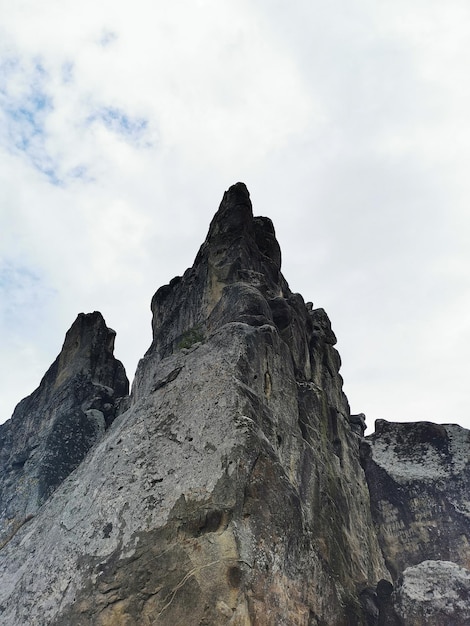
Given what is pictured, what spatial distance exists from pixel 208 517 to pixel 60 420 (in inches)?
846

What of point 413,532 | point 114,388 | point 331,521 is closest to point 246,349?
point 331,521

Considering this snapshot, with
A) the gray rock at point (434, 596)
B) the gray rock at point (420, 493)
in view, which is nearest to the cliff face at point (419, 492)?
the gray rock at point (420, 493)

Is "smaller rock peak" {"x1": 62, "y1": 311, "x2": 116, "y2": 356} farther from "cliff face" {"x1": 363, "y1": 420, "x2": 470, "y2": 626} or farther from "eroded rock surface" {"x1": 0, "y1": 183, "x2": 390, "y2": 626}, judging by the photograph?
"cliff face" {"x1": 363, "y1": 420, "x2": 470, "y2": 626}

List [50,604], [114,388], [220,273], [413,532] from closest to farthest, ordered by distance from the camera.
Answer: [50,604] → [220,273] → [413,532] → [114,388]

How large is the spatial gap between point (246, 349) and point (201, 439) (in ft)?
14.0

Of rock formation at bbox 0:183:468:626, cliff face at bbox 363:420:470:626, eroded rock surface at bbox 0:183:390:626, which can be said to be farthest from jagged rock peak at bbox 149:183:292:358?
cliff face at bbox 363:420:470:626

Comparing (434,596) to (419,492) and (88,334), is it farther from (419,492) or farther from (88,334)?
(88,334)

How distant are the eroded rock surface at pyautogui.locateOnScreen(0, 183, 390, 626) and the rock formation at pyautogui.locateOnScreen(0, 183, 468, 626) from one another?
0.05 m

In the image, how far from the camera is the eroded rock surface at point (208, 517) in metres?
12.6

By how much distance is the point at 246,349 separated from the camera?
61.6 ft

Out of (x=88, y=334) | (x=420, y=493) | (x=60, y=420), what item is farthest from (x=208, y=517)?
(x=88, y=334)

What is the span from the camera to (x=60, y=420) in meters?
32.2

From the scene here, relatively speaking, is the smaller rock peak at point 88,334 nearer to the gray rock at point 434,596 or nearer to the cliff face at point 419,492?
the cliff face at point 419,492

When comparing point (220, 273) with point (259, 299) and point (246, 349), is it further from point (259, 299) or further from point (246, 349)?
point (246, 349)
